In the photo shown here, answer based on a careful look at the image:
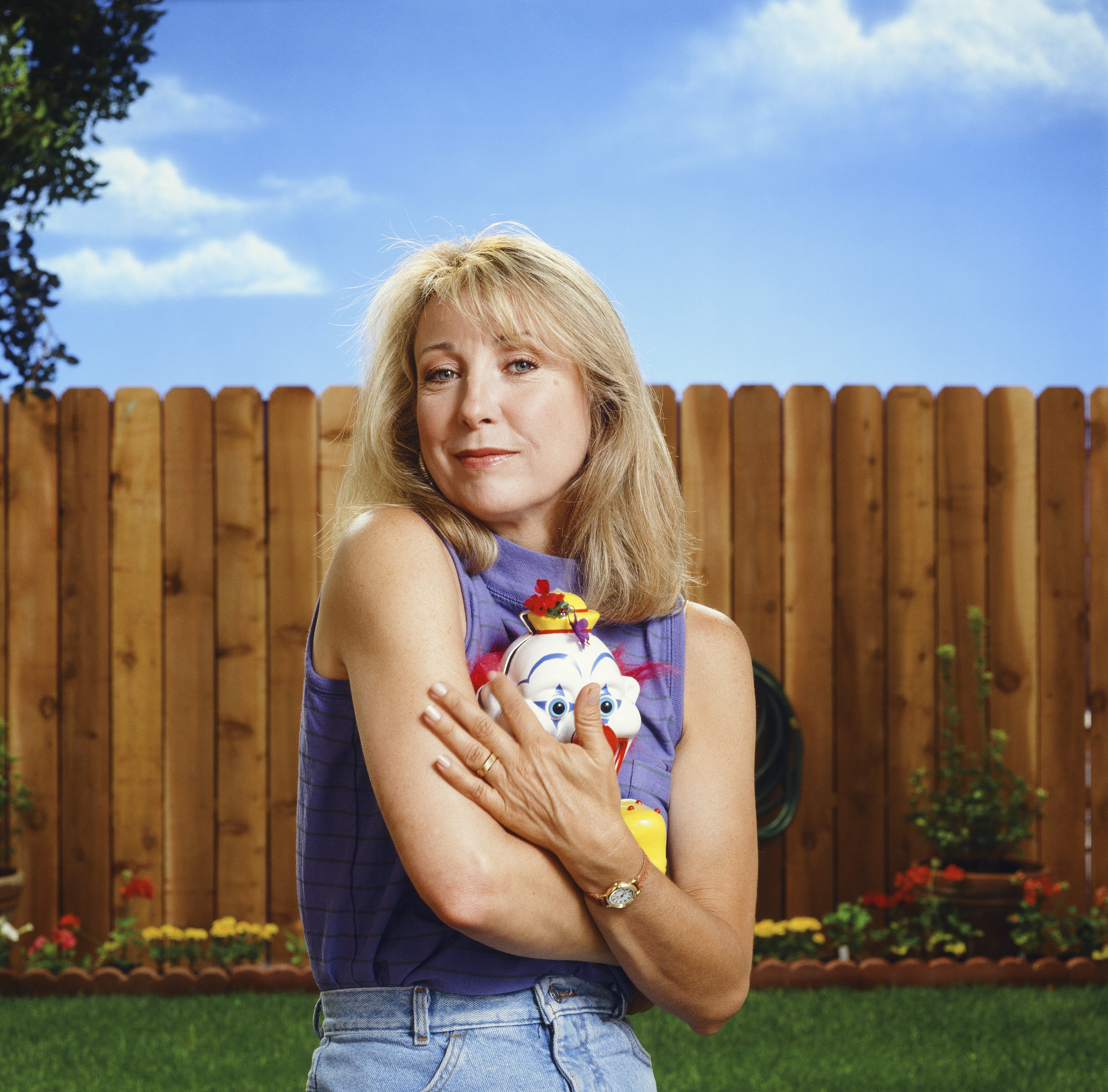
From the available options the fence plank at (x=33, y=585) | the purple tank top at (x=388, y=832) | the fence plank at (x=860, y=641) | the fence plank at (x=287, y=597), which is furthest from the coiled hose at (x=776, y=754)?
the purple tank top at (x=388, y=832)

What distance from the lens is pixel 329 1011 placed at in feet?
4.03

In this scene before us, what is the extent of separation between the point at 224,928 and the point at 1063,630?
11.2ft

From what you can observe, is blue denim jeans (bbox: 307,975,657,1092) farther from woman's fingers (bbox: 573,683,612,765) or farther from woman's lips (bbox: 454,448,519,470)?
woman's lips (bbox: 454,448,519,470)

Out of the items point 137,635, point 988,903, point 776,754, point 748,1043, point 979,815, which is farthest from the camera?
point 137,635

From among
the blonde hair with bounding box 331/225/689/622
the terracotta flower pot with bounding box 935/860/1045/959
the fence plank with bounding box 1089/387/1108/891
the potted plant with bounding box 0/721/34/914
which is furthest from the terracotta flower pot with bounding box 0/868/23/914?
the fence plank with bounding box 1089/387/1108/891

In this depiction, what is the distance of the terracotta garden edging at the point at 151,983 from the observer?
149 inches

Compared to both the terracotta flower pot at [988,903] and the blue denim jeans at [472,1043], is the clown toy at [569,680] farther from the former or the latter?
the terracotta flower pot at [988,903]

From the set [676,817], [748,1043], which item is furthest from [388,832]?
[748,1043]

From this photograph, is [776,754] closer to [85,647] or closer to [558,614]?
[85,647]

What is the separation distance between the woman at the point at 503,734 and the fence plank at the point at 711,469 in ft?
9.41

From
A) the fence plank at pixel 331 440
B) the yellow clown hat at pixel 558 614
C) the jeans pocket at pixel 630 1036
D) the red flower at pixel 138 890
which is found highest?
the fence plank at pixel 331 440

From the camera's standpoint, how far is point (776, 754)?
13.7 feet

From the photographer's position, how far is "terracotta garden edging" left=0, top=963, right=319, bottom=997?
3.78 metres

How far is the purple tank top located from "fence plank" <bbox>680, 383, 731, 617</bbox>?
300 centimetres
